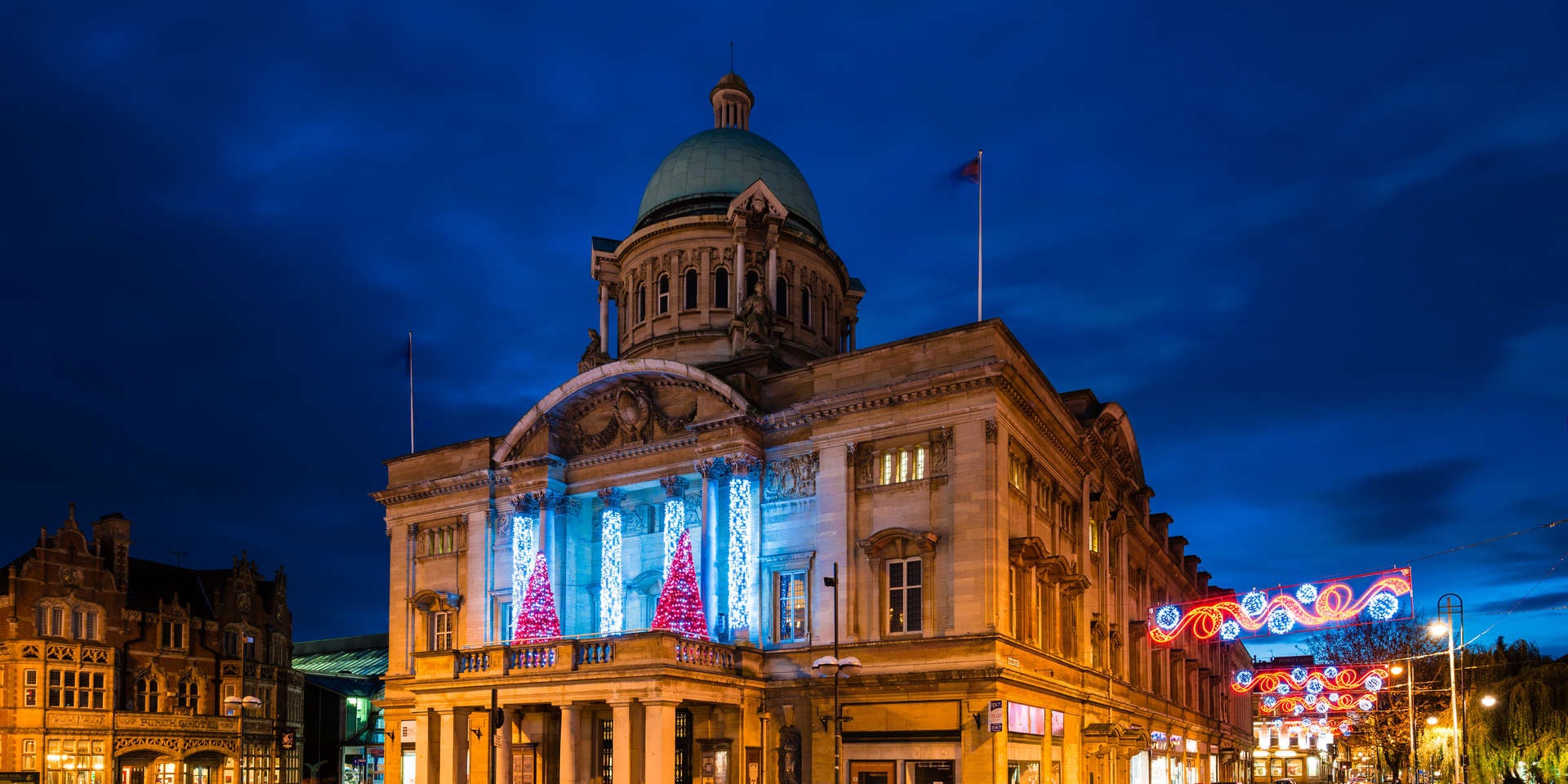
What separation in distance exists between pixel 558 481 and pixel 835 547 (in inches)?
494

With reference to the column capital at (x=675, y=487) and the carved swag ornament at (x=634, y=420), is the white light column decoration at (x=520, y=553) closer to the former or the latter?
the carved swag ornament at (x=634, y=420)

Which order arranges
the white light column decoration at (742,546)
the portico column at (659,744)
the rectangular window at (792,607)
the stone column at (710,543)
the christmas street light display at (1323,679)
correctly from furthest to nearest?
1. the christmas street light display at (1323,679)
2. the stone column at (710,543)
3. the white light column decoration at (742,546)
4. the rectangular window at (792,607)
5. the portico column at (659,744)

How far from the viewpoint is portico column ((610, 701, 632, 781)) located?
3778 cm

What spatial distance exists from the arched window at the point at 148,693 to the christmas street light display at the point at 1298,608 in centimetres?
5362

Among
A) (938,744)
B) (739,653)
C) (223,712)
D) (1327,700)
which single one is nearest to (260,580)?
(223,712)

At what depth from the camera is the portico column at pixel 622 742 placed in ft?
124

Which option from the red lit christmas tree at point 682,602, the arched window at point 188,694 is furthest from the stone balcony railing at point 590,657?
the arched window at point 188,694

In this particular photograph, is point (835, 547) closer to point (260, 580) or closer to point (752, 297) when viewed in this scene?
point (752, 297)

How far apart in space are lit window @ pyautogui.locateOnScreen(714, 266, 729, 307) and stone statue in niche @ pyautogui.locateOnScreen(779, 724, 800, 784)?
70.6 ft

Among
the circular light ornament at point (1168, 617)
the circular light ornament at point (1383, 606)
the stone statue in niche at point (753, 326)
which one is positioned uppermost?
the stone statue in niche at point (753, 326)

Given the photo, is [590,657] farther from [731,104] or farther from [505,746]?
[731,104]

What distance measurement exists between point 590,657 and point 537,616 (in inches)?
142

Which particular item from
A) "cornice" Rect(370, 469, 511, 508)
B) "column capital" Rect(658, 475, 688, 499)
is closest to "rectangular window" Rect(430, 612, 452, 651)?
"cornice" Rect(370, 469, 511, 508)

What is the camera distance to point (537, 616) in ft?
141
